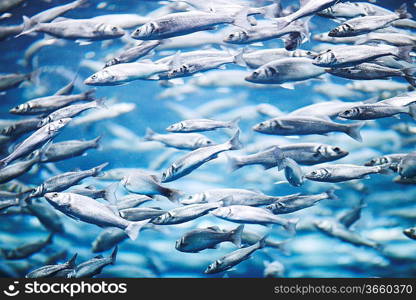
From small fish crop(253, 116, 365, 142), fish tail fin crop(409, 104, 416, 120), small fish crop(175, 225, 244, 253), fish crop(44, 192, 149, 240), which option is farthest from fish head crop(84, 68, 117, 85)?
fish tail fin crop(409, 104, 416, 120)

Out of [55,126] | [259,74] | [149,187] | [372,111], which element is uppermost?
[259,74]

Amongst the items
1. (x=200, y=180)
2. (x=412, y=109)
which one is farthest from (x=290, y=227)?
(x=200, y=180)

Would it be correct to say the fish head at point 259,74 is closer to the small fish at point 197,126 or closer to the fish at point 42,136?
the small fish at point 197,126

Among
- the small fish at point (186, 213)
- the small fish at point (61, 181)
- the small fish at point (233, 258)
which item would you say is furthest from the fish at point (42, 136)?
the small fish at point (233, 258)

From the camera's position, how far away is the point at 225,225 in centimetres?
854

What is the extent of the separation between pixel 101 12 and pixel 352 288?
6.87m

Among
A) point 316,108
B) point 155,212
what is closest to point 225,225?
point 155,212

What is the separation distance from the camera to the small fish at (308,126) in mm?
4379

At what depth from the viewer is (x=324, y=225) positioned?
875cm

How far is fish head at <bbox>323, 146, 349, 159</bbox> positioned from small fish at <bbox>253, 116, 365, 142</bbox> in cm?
22

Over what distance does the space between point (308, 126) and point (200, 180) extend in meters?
4.63

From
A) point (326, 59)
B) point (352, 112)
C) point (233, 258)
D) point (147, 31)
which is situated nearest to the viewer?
point (326, 59)

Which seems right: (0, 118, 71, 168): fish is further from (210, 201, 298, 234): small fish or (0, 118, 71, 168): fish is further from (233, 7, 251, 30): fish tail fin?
(233, 7, 251, 30): fish tail fin

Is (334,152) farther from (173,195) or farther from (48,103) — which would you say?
(48,103)
